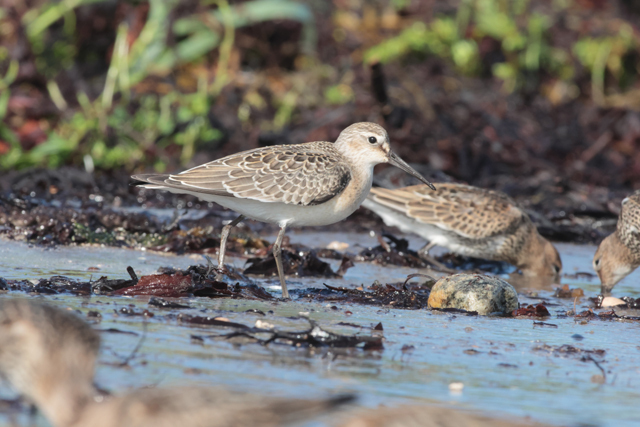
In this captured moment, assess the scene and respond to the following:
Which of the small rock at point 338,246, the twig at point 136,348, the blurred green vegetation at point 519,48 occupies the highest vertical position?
the blurred green vegetation at point 519,48

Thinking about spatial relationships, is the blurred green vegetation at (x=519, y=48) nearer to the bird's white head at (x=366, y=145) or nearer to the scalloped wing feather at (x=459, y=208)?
the scalloped wing feather at (x=459, y=208)

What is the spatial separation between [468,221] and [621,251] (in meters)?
1.37

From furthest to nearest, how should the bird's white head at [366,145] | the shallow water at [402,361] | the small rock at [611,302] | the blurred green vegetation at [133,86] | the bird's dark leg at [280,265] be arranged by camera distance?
the blurred green vegetation at [133,86] < the bird's white head at [366,145] < the small rock at [611,302] < the bird's dark leg at [280,265] < the shallow water at [402,361]

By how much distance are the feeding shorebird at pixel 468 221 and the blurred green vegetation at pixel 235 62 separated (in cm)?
245

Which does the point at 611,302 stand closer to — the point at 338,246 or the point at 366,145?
the point at 366,145

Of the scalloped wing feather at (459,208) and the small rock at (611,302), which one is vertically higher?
the scalloped wing feather at (459,208)

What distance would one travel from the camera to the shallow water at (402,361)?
Answer: 309cm

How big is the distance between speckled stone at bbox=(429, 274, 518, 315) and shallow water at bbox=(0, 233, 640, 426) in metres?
0.19

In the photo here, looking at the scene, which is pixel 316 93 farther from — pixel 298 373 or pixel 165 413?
pixel 165 413

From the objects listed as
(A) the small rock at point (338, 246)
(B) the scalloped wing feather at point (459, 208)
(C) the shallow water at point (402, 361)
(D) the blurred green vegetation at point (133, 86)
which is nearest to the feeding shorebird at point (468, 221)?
(B) the scalloped wing feather at point (459, 208)

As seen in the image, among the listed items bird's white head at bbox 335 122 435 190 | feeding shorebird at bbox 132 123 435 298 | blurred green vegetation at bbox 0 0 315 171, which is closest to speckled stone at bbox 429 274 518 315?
feeding shorebird at bbox 132 123 435 298

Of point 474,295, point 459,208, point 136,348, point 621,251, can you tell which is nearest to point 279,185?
point 474,295

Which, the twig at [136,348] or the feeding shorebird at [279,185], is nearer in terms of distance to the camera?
the twig at [136,348]

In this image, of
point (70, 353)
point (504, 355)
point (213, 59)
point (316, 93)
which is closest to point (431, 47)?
point (316, 93)
